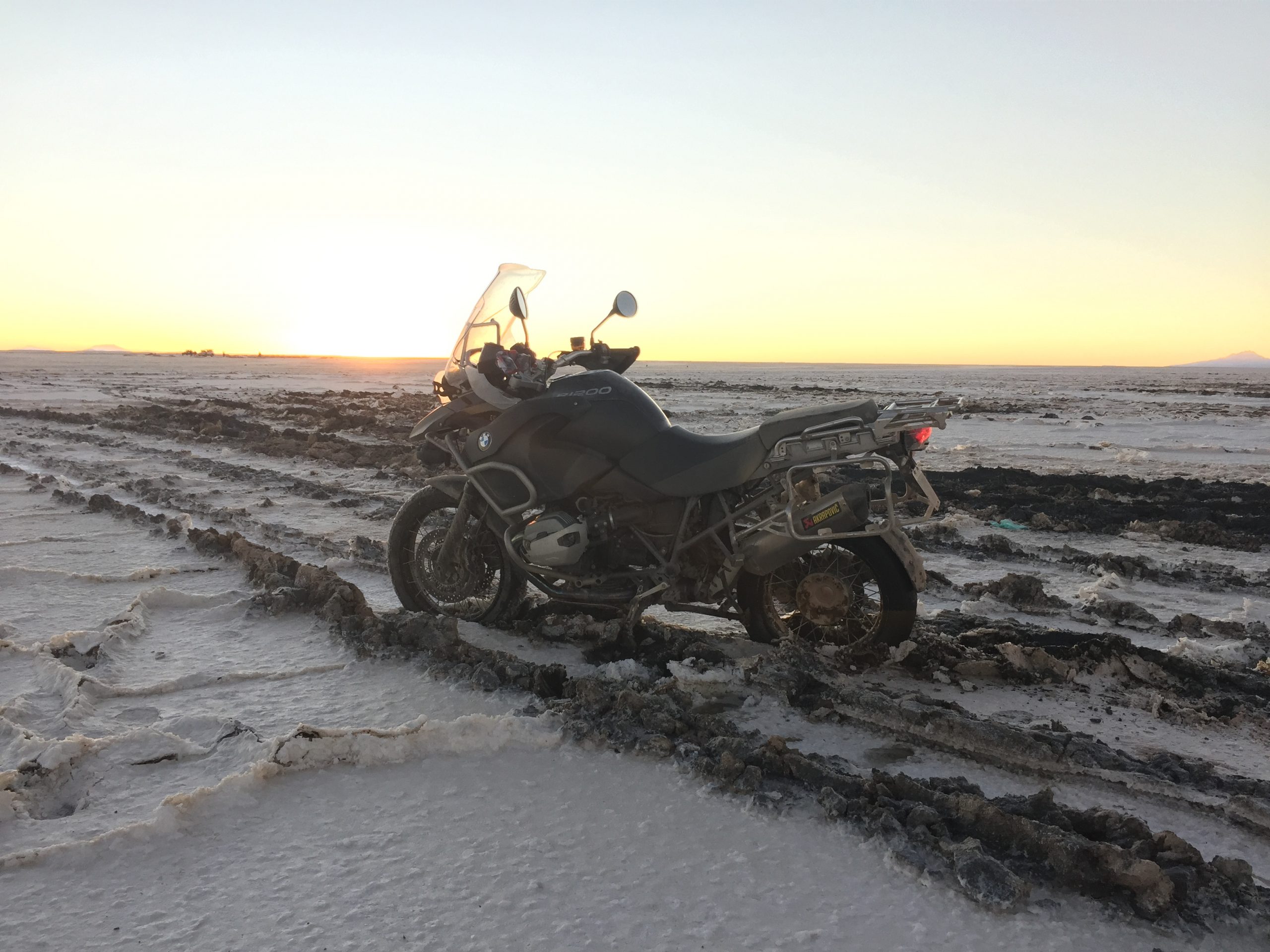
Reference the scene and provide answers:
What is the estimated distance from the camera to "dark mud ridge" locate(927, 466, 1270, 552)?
275 inches

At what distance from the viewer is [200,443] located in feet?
43.2

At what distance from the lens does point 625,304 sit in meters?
4.46

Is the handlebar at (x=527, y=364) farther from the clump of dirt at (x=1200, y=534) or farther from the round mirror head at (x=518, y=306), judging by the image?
the clump of dirt at (x=1200, y=534)

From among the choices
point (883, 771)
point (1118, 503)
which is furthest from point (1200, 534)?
point (883, 771)

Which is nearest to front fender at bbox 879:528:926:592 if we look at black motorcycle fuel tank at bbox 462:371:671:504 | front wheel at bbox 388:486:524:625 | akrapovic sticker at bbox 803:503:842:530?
akrapovic sticker at bbox 803:503:842:530

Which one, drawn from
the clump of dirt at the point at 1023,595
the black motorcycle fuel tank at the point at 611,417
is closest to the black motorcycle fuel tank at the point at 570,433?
the black motorcycle fuel tank at the point at 611,417

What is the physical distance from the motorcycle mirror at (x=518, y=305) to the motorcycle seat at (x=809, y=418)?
1035 millimetres

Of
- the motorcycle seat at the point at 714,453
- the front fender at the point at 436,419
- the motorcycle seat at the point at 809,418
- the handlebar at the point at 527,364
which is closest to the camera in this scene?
the motorcycle seat at the point at 809,418

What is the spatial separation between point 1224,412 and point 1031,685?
19113 millimetres

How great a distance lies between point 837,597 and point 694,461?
3.00ft

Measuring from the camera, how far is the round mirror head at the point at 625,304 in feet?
14.6

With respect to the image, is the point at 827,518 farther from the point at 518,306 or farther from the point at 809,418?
the point at 518,306

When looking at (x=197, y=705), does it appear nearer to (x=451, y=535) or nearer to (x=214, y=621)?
(x=214, y=621)

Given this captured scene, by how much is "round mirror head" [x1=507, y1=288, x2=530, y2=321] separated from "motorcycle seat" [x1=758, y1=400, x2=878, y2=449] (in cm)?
139
